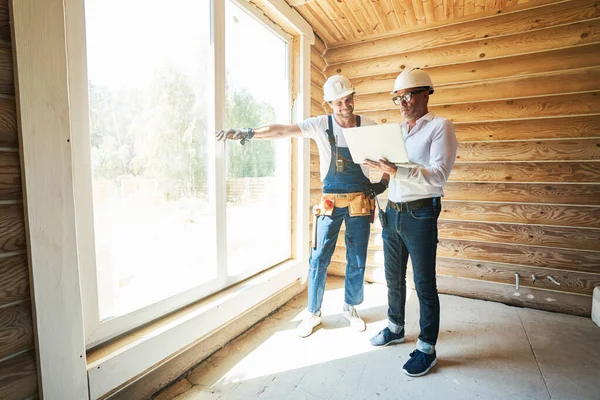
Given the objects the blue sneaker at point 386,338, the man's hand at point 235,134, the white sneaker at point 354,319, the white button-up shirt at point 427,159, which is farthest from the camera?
the white sneaker at point 354,319

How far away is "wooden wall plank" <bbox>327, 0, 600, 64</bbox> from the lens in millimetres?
2643

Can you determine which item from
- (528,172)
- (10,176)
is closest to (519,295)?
(528,172)

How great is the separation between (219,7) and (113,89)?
1.03 meters

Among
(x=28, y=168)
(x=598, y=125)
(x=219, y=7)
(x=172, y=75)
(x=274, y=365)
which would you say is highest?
(x=219, y=7)

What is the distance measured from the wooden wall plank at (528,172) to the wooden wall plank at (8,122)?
10.8 ft

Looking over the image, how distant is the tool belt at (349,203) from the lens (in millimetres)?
2299

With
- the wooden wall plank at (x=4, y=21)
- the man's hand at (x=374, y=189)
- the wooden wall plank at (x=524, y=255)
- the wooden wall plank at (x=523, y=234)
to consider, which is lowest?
the wooden wall plank at (x=524, y=255)

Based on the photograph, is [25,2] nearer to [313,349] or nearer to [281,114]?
[281,114]

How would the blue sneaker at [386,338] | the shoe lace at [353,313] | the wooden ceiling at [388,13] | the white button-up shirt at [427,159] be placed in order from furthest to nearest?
the wooden ceiling at [388,13], the shoe lace at [353,313], the blue sneaker at [386,338], the white button-up shirt at [427,159]

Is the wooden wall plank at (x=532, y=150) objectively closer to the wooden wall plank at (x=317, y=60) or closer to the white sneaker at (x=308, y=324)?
the wooden wall plank at (x=317, y=60)

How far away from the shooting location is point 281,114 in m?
3.01

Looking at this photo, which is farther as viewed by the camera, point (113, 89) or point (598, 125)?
point (598, 125)

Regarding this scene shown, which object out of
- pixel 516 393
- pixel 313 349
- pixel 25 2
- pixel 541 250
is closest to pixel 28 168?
pixel 25 2

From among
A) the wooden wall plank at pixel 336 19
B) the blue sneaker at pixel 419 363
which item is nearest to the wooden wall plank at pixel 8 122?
the blue sneaker at pixel 419 363
